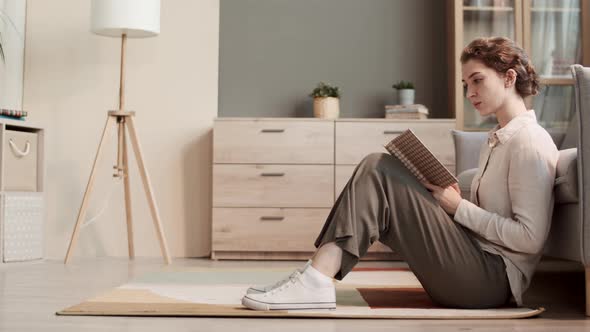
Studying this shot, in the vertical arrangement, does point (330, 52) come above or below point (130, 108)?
above

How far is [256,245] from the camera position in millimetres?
4242

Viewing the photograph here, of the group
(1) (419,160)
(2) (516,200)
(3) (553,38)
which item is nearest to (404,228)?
(1) (419,160)

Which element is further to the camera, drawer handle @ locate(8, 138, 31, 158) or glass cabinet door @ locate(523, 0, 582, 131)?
glass cabinet door @ locate(523, 0, 582, 131)

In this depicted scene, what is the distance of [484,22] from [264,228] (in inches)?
73.8

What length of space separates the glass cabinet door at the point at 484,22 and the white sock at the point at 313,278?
2672mm

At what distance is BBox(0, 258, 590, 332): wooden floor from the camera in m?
1.88

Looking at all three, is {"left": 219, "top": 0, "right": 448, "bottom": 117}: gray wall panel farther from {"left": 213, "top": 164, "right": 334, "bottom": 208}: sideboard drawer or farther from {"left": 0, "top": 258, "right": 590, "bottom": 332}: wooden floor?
{"left": 0, "top": 258, "right": 590, "bottom": 332}: wooden floor

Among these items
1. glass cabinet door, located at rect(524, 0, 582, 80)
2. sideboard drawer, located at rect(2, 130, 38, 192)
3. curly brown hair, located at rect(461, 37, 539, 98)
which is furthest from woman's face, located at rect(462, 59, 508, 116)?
sideboard drawer, located at rect(2, 130, 38, 192)

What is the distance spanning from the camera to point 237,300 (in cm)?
236

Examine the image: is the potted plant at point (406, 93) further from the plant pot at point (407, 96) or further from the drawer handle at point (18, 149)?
the drawer handle at point (18, 149)

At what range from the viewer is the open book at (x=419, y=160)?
1.94 meters

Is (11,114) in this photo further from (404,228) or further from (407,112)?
(404,228)

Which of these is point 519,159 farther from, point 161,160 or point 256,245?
point 161,160

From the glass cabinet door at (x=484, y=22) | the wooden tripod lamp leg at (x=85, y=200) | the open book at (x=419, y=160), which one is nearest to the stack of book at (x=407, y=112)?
the glass cabinet door at (x=484, y=22)
